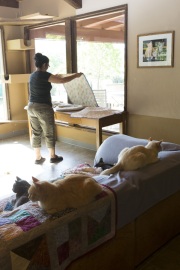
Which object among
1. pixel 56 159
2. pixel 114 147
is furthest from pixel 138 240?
pixel 56 159

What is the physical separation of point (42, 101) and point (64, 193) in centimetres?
233

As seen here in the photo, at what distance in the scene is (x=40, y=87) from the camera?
3.49 meters

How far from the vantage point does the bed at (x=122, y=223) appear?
1.22 metres

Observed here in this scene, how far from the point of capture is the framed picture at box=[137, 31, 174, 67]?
10.2 feet

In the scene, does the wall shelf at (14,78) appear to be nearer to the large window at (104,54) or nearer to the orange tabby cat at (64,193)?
the large window at (104,54)

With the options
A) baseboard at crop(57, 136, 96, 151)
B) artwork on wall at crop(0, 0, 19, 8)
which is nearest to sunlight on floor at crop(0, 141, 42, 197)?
baseboard at crop(57, 136, 96, 151)

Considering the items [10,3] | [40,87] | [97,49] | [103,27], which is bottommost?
[40,87]

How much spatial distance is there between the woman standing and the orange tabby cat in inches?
86.2

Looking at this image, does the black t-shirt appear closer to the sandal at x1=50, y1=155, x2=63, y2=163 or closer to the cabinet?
the sandal at x1=50, y1=155, x2=63, y2=163

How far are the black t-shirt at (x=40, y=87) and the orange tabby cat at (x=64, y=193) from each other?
221 centimetres

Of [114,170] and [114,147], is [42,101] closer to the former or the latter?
[114,147]

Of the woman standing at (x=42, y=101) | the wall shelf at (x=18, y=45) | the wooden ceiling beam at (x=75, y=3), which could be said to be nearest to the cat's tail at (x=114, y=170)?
the woman standing at (x=42, y=101)

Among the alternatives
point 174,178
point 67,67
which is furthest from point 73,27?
point 174,178

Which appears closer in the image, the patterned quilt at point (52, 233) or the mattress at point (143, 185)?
the patterned quilt at point (52, 233)
